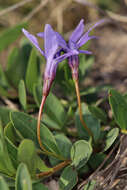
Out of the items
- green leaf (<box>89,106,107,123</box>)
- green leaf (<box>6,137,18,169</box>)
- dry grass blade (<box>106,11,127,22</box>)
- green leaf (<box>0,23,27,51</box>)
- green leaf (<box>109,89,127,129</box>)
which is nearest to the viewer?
green leaf (<box>6,137,18,169</box>)

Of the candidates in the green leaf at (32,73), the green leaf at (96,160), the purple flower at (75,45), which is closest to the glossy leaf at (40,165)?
the green leaf at (96,160)

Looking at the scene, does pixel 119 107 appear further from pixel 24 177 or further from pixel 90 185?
pixel 24 177

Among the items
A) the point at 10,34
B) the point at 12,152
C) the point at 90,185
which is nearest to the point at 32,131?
the point at 12,152

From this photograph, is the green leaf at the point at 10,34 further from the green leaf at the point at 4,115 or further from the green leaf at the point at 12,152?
the green leaf at the point at 12,152

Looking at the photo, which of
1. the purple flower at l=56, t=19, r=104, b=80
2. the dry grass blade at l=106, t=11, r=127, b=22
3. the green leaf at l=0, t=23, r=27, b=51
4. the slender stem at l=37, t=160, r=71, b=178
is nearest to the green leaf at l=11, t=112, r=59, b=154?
the slender stem at l=37, t=160, r=71, b=178

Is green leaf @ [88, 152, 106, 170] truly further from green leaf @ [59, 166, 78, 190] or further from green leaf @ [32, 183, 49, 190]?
green leaf @ [32, 183, 49, 190]

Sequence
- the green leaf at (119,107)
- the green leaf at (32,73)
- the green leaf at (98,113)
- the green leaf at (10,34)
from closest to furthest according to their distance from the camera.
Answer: the green leaf at (119,107), the green leaf at (98,113), the green leaf at (32,73), the green leaf at (10,34)

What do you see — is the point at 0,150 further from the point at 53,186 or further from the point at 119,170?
the point at 119,170
